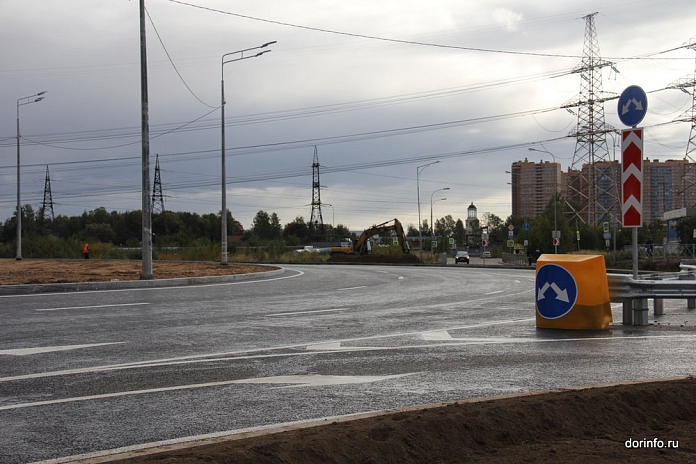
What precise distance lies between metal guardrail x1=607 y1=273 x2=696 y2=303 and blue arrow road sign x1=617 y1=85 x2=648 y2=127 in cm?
278

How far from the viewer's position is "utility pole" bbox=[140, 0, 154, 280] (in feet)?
76.7

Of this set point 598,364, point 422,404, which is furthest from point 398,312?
point 422,404

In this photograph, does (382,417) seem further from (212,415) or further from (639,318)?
(639,318)

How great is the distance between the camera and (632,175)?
11.7 meters

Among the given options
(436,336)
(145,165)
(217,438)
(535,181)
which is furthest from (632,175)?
(535,181)

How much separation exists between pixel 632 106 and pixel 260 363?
806 cm


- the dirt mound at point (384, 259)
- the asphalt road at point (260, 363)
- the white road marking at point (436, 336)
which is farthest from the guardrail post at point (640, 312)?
the dirt mound at point (384, 259)

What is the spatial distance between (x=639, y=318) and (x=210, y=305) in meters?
8.95

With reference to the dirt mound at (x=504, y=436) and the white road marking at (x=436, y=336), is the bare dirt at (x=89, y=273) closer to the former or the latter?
the white road marking at (x=436, y=336)

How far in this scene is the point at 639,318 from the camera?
448 inches

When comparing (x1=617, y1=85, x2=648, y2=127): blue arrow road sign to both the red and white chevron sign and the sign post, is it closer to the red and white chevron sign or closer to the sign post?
the sign post

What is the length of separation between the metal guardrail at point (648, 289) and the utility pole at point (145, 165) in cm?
1626

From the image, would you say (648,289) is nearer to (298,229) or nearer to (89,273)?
(89,273)

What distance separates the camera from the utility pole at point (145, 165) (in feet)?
76.7
